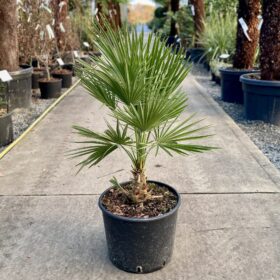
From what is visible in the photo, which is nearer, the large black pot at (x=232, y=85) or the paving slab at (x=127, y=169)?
the paving slab at (x=127, y=169)

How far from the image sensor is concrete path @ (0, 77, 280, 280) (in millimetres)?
2193

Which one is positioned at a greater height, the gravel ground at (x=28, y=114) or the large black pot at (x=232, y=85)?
the large black pot at (x=232, y=85)

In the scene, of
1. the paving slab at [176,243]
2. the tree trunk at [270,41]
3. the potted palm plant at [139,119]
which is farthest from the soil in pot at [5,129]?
the tree trunk at [270,41]

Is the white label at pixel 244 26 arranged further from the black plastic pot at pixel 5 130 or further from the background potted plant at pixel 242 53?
the black plastic pot at pixel 5 130

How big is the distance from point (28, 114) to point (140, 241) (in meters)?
4.09

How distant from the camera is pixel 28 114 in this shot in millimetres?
5676

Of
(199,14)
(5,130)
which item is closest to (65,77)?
(5,130)

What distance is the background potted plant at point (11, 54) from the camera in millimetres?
5340

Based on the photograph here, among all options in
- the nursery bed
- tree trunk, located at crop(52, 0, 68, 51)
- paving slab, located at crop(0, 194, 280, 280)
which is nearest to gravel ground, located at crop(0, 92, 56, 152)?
the nursery bed

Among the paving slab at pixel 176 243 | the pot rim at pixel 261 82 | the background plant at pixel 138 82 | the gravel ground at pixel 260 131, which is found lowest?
the paving slab at pixel 176 243

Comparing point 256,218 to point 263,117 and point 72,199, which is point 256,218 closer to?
point 72,199

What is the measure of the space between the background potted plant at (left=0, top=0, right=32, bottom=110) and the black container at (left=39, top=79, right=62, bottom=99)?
2.80 feet

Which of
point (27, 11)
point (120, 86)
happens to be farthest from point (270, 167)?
point (27, 11)

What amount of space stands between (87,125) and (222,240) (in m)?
2.98
